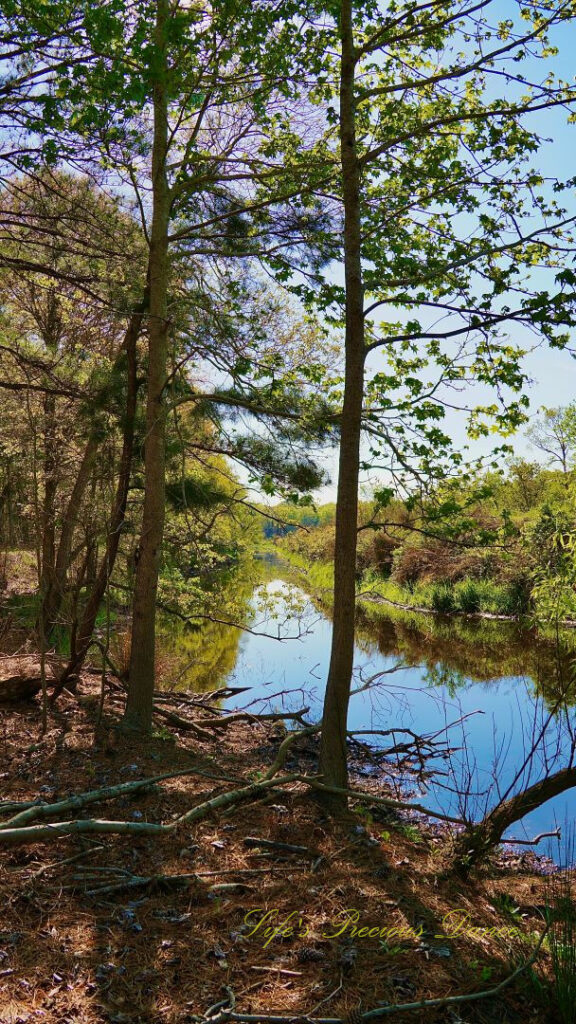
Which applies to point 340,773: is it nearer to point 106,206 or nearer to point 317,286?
point 317,286

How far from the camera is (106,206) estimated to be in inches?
306

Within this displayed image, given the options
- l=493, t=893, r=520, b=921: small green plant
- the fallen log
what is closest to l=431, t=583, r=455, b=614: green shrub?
the fallen log

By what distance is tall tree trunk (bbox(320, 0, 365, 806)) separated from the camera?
496 cm

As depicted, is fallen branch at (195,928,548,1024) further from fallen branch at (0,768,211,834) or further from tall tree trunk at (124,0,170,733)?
tall tree trunk at (124,0,170,733)

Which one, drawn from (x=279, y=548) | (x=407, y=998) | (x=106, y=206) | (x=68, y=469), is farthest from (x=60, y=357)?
(x=407, y=998)

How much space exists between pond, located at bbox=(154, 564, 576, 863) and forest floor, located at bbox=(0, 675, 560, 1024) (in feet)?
3.84

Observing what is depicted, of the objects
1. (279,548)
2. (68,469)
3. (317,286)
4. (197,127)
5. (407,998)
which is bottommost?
(407,998)

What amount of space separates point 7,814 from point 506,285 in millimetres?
4712

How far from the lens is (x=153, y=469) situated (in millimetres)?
6535

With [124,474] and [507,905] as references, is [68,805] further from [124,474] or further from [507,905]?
[124,474]

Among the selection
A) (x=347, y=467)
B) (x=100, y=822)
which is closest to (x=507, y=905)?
(x=100, y=822)

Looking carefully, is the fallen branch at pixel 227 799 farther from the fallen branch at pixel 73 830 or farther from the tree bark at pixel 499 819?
the tree bark at pixel 499 819

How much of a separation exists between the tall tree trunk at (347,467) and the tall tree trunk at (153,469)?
6.80 ft

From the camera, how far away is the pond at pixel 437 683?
6.73 m
